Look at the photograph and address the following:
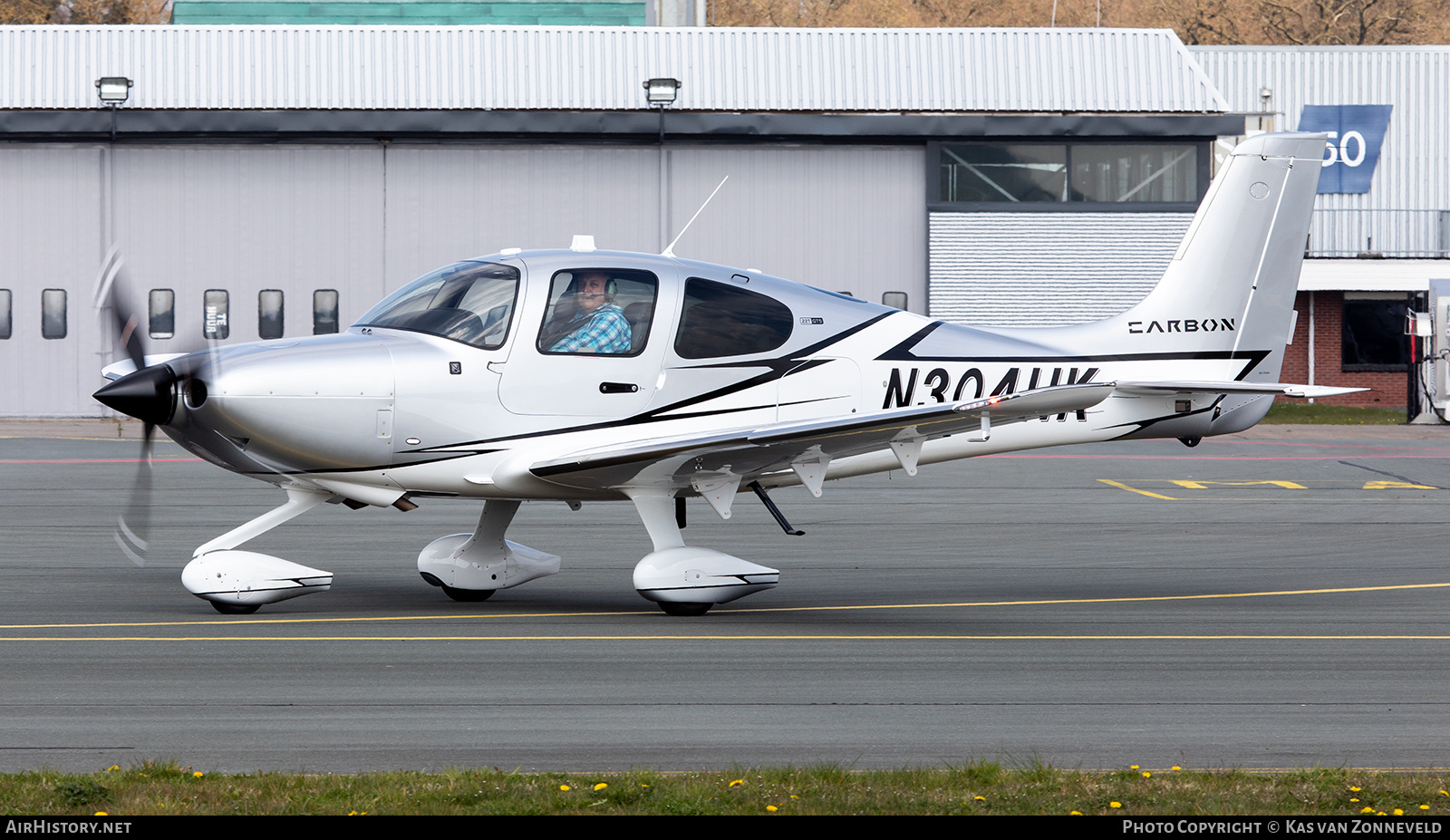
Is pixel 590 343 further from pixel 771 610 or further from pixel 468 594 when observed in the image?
pixel 771 610

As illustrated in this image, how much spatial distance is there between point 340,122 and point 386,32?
2298mm

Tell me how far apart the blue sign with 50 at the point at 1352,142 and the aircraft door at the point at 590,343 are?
34180 mm

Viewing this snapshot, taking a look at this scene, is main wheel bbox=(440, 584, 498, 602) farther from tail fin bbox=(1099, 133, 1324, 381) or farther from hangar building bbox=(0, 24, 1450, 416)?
hangar building bbox=(0, 24, 1450, 416)

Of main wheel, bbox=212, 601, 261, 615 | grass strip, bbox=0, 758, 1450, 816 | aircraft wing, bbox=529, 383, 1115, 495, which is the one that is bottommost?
main wheel, bbox=212, 601, 261, 615

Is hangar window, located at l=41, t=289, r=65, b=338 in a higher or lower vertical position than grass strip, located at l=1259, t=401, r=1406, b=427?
higher

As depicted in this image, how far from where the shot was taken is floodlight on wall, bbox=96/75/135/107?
29.4m

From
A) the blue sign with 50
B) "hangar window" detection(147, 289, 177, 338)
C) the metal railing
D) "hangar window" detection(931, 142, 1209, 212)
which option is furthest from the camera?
the blue sign with 50

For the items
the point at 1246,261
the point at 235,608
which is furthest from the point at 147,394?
the point at 1246,261

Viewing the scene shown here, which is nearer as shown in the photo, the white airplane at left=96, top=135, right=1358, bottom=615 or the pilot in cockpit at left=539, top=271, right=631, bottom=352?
the white airplane at left=96, top=135, right=1358, bottom=615

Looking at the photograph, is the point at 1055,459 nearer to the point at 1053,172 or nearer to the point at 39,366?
the point at 1053,172

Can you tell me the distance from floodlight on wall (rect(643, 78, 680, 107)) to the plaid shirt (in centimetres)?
2044

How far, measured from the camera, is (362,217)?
30.7m

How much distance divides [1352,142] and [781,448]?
3504 cm

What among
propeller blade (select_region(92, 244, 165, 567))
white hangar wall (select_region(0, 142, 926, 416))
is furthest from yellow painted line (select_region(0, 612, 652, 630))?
white hangar wall (select_region(0, 142, 926, 416))
